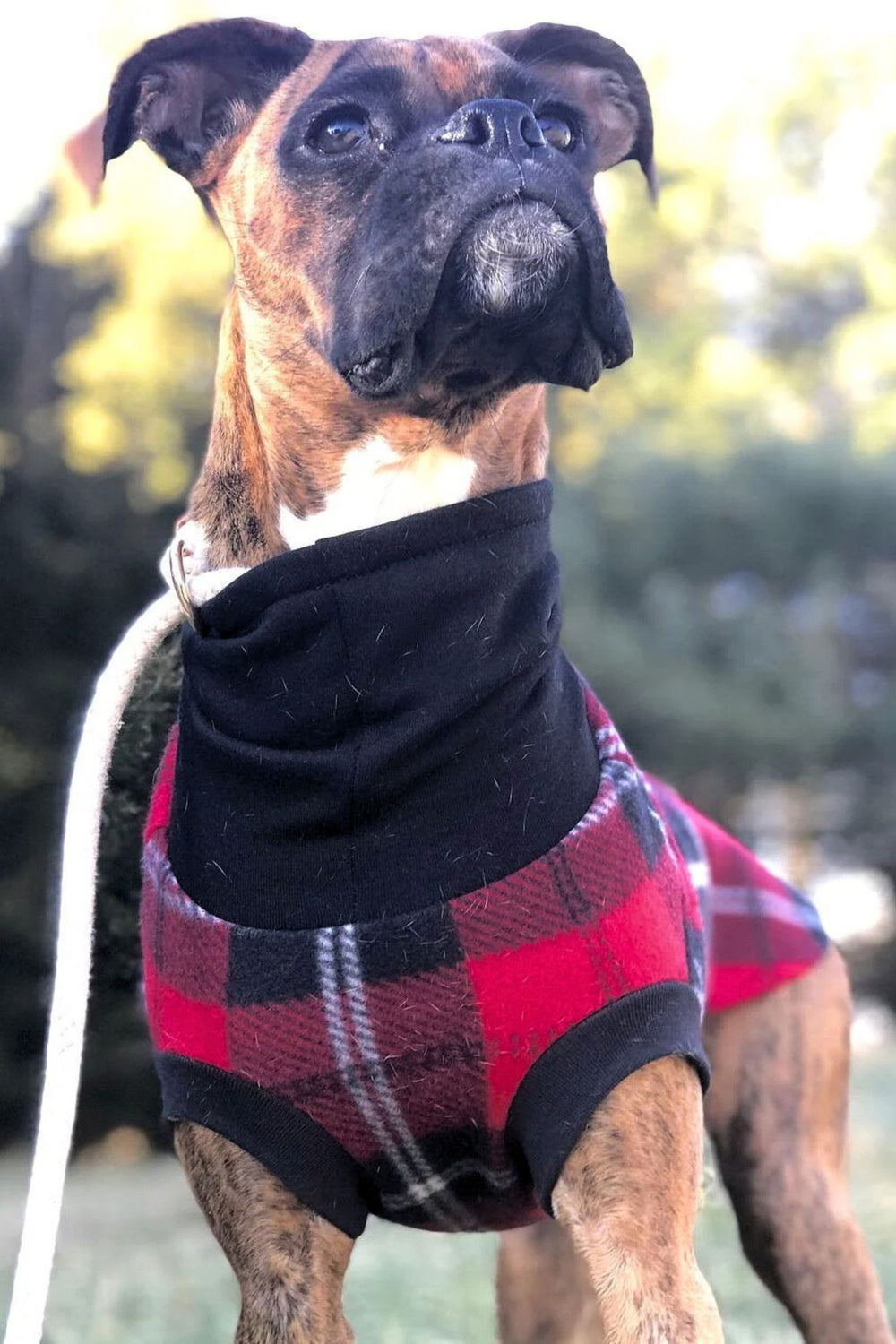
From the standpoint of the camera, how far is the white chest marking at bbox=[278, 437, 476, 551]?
8.11ft

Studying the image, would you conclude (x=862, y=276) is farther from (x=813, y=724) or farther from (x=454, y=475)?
(x=454, y=475)

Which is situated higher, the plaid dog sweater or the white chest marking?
the white chest marking

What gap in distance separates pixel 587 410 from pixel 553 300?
12669mm

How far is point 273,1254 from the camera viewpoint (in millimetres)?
2281

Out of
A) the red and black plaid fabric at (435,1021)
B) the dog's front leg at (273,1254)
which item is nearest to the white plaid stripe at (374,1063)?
the red and black plaid fabric at (435,1021)

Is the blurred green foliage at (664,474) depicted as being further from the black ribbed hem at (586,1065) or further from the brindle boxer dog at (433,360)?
the black ribbed hem at (586,1065)

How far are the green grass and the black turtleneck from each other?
0.85 m

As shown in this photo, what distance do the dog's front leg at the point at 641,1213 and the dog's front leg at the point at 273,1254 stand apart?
338 mm

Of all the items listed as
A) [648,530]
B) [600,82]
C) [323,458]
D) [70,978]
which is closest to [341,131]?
[323,458]

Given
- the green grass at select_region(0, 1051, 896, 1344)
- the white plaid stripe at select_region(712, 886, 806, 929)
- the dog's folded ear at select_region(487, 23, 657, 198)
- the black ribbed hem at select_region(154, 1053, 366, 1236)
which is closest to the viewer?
the black ribbed hem at select_region(154, 1053, 366, 1236)

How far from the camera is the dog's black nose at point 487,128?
7.29 ft

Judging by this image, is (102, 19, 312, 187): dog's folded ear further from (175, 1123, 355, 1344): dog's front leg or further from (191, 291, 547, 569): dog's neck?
(175, 1123, 355, 1344): dog's front leg

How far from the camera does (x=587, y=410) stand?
581 inches

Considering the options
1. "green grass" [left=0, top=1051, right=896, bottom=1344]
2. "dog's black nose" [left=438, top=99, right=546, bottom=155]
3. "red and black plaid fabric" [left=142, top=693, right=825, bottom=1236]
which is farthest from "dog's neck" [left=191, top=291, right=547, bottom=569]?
"green grass" [left=0, top=1051, right=896, bottom=1344]
